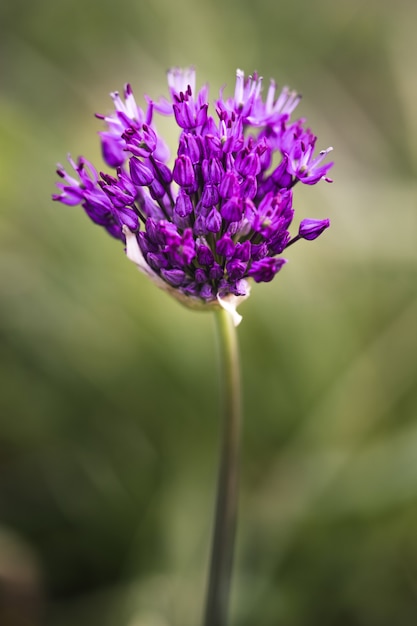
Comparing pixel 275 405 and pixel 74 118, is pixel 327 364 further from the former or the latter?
pixel 74 118

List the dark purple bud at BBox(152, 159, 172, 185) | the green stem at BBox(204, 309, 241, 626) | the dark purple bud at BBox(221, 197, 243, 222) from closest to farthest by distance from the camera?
the dark purple bud at BBox(221, 197, 243, 222), the dark purple bud at BBox(152, 159, 172, 185), the green stem at BBox(204, 309, 241, 626)

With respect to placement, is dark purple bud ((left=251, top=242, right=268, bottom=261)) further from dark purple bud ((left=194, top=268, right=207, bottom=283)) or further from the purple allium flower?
dark purple bud ((left=194, top=268, right=207, bottom=283))

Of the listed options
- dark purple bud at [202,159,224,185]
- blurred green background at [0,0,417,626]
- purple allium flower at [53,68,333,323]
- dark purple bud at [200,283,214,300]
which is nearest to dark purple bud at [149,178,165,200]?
purple allium flower at [53,68,333,323]

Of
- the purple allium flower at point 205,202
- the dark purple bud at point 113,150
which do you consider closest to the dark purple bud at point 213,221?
the purple allium flower at point 205,202

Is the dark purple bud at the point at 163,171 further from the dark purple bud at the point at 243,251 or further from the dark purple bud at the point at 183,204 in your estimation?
the dark purple bud at the point at 243,251

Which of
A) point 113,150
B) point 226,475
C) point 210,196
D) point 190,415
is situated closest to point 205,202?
point 210,196

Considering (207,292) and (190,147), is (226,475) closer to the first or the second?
(207,292)
